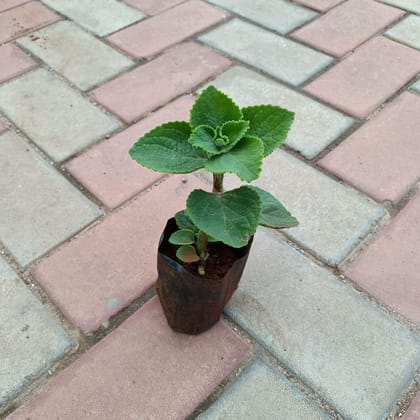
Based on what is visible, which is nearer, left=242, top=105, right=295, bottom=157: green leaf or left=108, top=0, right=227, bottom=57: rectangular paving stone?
left=242, top=105, right=295, bottom=157: green leaf

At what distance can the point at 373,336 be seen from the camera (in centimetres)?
128

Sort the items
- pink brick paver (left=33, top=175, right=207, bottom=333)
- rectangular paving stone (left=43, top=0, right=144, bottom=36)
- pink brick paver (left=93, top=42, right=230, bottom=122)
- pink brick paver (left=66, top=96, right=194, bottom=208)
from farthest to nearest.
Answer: rectangular paving stone (left=43, top=0, right=144, bottom=36)
pink brick paver (left=93, top=42, right=230, bottom=122)
pink brick paver (left=66, top=96, right=194, bottom=208)
pink brick paver (left=33, top=175, right=207, bottom=333)

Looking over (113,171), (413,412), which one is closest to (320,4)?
(113,171)

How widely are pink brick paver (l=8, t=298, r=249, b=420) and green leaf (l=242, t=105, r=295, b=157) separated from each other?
0.55 m

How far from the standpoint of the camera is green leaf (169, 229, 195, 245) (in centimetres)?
109

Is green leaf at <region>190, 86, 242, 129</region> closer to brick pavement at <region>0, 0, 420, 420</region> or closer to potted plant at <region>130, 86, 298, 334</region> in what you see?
potted plant at <region>130, 86, 298, 334</region>

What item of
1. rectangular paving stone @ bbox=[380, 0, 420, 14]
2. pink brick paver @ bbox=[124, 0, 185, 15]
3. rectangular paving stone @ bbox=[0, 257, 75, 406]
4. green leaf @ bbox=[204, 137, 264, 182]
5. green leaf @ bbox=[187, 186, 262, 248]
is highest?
green leaf @ bbox=[204, 137, 264, 182]

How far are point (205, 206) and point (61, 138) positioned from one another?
0.98 meters

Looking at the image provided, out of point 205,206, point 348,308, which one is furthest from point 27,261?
point 348,308

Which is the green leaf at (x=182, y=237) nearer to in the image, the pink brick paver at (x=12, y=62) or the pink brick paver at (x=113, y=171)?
the pink brick paver at (x=113, y=171)

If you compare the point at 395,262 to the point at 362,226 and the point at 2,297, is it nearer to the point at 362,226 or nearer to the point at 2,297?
the point at 362,226

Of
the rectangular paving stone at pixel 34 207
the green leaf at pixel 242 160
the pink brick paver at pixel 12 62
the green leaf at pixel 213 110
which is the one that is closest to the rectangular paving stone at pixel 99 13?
the pink brick paver at pixel 12 62

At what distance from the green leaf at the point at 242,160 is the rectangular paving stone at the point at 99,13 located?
1.57m

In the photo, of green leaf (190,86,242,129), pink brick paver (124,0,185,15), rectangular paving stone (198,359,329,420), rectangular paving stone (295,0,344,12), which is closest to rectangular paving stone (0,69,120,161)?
pink brick paver (124,0,185,15)
